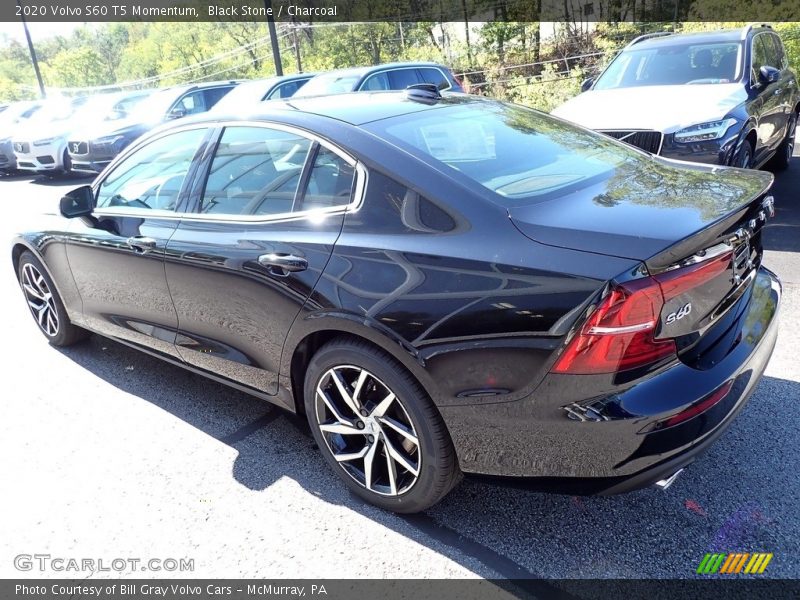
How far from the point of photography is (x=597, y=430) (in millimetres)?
1973

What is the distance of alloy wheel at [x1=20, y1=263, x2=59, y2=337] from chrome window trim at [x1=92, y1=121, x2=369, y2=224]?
1309 mm

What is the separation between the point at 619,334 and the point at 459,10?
36573 millimetres

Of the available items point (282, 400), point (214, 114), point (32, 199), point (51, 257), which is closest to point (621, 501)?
point (282, 400)

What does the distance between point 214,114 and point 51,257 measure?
1.79m

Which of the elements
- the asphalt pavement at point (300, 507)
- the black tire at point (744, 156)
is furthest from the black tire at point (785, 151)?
the asphalt pavement at point (300, 507)

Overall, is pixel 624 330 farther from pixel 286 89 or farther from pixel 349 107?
pixel 286 89

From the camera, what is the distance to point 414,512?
257 cm

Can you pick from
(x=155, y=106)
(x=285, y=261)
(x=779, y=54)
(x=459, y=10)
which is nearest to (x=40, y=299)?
(x=285, y=261)

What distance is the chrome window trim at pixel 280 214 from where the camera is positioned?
2.54 m

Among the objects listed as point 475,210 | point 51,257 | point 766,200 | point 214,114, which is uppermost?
point 214,114

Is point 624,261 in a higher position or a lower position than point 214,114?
lower

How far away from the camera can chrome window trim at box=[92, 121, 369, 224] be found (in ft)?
8.34

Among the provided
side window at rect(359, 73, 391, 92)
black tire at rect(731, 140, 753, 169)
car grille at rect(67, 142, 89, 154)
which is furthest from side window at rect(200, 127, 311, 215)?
car grille at rect(67, 142, 89, 154)

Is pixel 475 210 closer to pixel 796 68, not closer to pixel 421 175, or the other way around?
pixel 421 175
